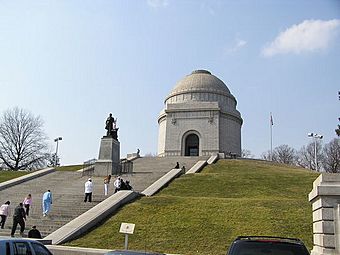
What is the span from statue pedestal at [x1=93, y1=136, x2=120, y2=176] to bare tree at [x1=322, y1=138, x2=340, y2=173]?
37.1 meters

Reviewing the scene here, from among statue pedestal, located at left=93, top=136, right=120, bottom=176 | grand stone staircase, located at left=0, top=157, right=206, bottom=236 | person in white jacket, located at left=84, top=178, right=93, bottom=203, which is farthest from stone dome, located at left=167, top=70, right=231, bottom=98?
person in white jacket, located at left=84, top=178, right=93, bottom=203

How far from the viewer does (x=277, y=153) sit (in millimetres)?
89125

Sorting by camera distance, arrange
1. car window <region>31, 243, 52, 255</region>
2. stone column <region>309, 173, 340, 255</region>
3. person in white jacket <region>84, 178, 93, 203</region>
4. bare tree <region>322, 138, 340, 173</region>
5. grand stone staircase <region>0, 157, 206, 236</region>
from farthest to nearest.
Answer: bare tree <region>322, 138, 340, 173</region> → person in white jacket <region>84, 178, 93, 203</region> → grand stone staircase <region>0, 157, 206, 236</region> → stone column <region>309, 173, 340, 255</region> → car window <region>31, 243, 52, 255</region>

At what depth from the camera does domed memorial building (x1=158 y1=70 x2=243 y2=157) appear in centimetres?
5284

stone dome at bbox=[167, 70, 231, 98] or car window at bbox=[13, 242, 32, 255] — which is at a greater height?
stone dome at bbox=[167, 70, 231, 98]

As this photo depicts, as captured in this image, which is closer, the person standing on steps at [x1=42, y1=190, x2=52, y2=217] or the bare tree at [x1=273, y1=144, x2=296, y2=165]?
the person standing on steps at [x1=42, y1=190, x2=52, y2=217]

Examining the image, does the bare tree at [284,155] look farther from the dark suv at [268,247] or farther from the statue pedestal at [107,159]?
the dark suv at [268,247]

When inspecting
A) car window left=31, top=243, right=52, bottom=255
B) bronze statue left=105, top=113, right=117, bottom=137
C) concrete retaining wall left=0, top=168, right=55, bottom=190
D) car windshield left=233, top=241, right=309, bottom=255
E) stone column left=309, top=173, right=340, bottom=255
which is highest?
bronze statue left=105, top=113, right=117, bottom=137

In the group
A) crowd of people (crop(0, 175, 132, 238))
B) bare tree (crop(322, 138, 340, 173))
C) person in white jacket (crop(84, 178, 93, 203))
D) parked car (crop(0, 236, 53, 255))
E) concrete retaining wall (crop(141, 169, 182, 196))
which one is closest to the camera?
parked car (crop(0, 236, 53, 255))

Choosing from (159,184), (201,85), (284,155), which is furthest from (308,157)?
(159,184)

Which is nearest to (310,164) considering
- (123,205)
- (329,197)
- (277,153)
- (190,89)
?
(277,153)

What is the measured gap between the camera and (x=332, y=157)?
6425cm

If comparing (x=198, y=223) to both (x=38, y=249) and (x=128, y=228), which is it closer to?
(x=128, y=228)

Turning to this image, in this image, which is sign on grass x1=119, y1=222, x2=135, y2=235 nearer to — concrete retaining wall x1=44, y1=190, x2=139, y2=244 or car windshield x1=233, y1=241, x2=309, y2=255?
concrete retaining wall x1=44, y1=190, x2=139, y2=244
